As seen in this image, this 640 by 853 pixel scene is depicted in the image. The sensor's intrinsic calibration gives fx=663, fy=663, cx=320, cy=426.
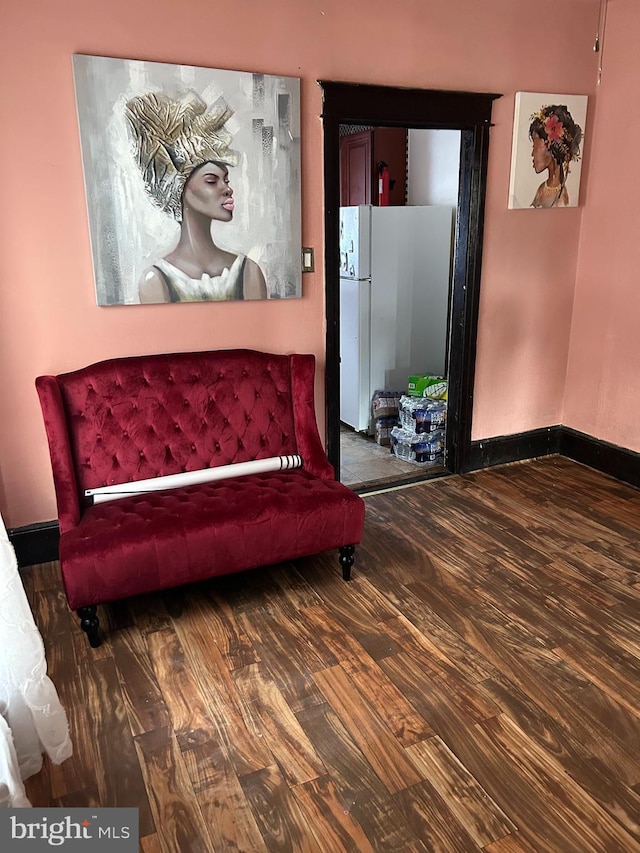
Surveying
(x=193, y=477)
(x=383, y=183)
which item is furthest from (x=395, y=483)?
(x=383, y=183)

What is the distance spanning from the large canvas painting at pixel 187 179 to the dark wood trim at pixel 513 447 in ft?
5.92

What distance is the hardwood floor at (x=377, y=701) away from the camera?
1.87 metres

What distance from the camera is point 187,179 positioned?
10.2 ft

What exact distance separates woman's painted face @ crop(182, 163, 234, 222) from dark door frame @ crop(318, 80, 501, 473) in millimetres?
559

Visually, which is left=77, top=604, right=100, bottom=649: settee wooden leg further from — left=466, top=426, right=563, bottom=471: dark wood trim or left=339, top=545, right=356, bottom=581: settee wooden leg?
left=466, top=426, right=563, bottom=471: dark wood trim

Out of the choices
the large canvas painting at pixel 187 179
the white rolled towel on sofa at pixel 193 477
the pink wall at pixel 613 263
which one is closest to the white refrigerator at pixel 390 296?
the pink wall at pixel 613 263

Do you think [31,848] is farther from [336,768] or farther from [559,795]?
[559,795]

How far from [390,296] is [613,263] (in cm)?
151

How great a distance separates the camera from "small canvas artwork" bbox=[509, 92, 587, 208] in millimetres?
3906

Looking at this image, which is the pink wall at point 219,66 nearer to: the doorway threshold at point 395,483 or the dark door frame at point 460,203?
the dark door frame at point 460,203

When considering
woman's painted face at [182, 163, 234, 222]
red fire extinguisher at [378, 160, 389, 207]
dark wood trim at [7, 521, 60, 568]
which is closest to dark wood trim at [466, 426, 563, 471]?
woman's painted face at [182, 163, 234, 222]

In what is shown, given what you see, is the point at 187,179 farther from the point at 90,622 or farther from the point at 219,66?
the point at 90,622

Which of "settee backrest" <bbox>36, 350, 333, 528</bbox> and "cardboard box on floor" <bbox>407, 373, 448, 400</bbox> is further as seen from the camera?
"cardboard box on floor" <bbox>407, 373, 448, 400</bbox>

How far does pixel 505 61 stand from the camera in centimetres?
377
